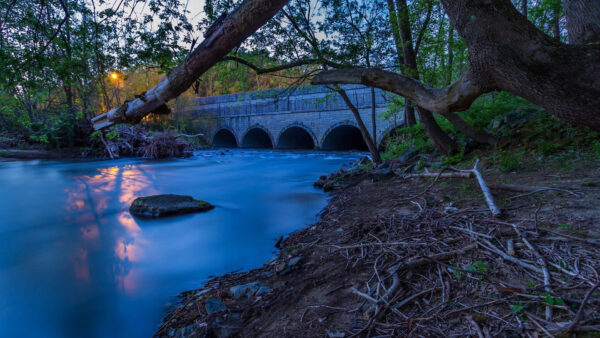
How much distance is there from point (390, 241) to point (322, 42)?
18.2 feet

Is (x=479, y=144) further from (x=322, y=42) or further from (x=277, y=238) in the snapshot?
(x=277, y=238)

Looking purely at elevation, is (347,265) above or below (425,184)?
below

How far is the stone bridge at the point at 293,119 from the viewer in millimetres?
19344

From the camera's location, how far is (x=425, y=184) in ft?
→ 16.2

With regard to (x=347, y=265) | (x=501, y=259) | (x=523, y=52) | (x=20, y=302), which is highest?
(x=523, y=52)

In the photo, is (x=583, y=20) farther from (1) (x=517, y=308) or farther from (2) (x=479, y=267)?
(1) (x=517, y=308)

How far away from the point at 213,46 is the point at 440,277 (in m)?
2.12

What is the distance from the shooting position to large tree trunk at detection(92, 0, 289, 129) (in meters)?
1.97

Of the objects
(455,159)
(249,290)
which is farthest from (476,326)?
(455,159)

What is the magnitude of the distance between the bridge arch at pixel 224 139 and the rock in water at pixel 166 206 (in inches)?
990

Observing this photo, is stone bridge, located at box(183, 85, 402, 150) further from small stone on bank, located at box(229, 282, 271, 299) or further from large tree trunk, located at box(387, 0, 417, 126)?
small stone on bank, located at box(229, 282, 271, 299)

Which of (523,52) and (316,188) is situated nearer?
(523,52)

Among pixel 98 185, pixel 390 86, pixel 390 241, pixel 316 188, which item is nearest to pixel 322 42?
pixel 316 188

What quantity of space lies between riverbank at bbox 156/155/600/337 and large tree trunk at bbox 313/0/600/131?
0.87 m
